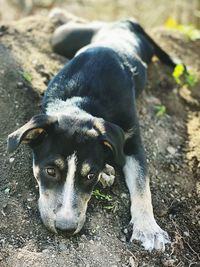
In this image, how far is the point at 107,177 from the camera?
18.0 feet

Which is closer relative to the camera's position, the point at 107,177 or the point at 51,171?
the point at 51,171

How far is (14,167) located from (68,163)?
3.42 feet

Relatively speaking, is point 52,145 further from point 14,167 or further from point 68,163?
point 14,167

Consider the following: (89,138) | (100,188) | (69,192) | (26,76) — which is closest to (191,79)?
(26,76)

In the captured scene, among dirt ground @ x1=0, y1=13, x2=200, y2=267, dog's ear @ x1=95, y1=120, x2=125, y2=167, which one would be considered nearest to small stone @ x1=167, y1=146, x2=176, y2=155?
dirt ground @ x1=0, y1=13, x2=200, y2=267

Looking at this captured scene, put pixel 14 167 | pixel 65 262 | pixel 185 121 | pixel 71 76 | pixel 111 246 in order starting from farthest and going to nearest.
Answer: pixel 185 121 < pixel 71 76 < pixel 14 167 < pixel 111 246 < pixel 65 262

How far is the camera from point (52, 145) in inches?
190

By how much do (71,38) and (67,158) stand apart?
12.4 feet

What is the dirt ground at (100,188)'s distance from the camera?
4754 mm

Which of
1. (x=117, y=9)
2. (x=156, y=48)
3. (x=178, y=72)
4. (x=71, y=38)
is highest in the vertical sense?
(x=178, y=72)

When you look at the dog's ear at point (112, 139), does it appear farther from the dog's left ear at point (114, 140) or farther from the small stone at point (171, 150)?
the small stone at point (171, 150)

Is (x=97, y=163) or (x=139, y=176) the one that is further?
(x=139, y=176)

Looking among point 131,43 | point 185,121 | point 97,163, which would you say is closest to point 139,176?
point 97,163

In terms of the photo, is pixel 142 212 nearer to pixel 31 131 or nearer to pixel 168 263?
pixel 168 263
